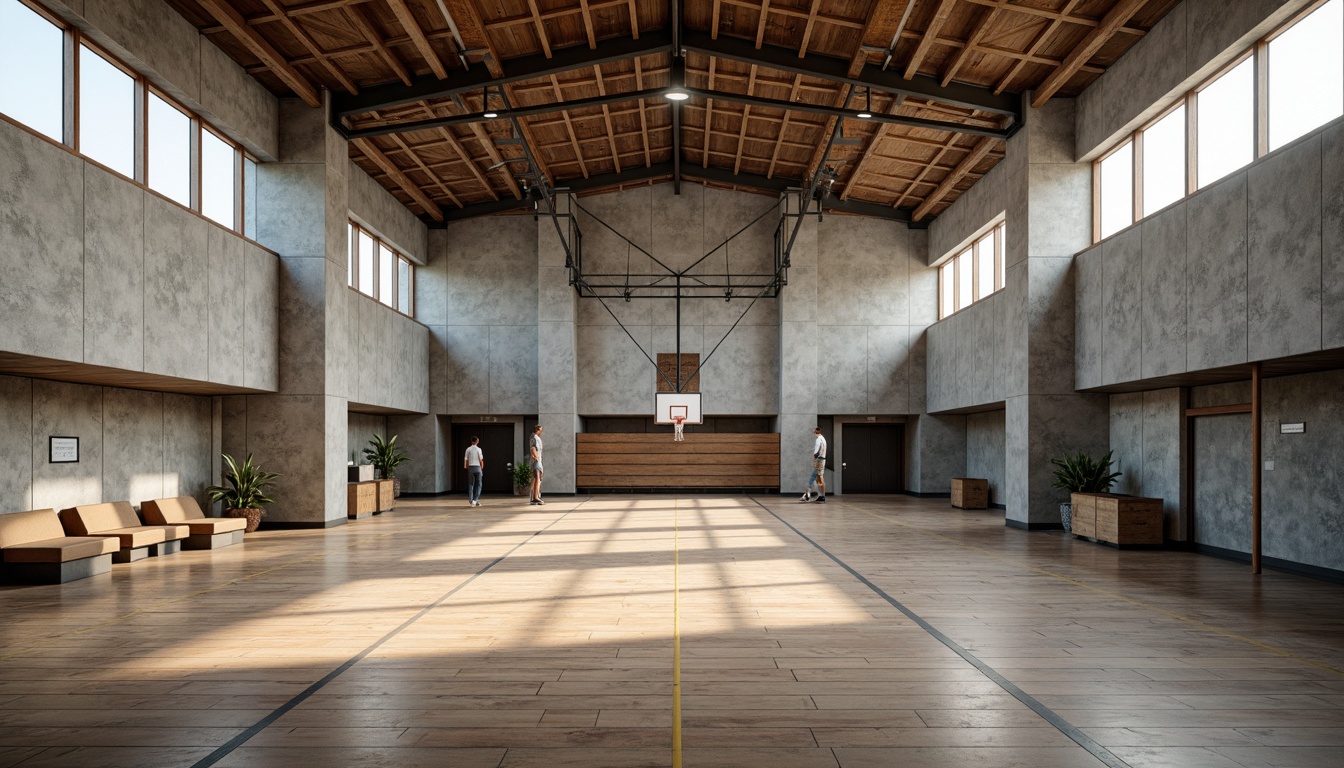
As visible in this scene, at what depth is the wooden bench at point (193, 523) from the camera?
11770 millimetres

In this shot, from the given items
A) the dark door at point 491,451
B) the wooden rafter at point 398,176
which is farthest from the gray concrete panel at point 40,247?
the dark door at point 491,451

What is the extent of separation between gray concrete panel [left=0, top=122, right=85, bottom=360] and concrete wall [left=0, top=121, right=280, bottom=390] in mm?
10

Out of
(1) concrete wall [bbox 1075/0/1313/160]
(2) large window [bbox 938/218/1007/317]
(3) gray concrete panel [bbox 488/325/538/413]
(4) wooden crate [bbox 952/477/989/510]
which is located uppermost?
(1) concrete wall [bbox 1075/0/1313/160]

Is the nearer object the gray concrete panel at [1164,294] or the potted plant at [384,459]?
the gray concrete panel at [1164,294]

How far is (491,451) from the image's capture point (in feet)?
80.5

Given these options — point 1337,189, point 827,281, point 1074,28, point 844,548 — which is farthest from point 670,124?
point 1337,189

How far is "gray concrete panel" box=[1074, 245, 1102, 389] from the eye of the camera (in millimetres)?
13258

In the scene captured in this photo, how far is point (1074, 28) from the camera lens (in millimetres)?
12328

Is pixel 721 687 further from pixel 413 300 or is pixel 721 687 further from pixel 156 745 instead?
pixel 413 300

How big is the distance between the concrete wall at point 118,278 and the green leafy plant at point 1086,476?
41.6ft

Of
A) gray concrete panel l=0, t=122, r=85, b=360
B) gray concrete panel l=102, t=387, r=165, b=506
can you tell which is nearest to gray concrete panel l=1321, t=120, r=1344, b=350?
gray concrete panel l=0, t=122, r=85, b=360

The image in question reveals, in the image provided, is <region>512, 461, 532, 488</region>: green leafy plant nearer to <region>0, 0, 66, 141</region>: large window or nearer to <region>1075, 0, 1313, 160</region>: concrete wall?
<region>0, 0, 66, 141</region>: large window

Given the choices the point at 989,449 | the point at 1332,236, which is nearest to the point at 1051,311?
the point at 1332,236

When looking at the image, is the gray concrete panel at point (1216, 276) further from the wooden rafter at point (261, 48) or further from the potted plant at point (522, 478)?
the potted plant at point (522, 478)
